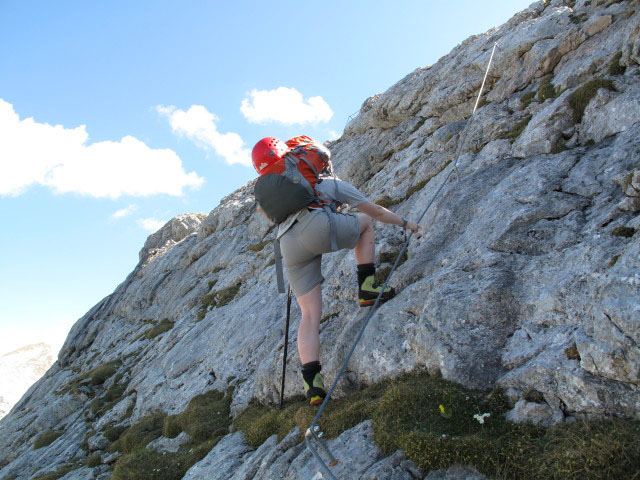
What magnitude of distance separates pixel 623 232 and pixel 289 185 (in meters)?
5.34

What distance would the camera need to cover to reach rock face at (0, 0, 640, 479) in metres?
4.89

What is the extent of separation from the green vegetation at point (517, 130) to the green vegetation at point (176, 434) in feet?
38.9

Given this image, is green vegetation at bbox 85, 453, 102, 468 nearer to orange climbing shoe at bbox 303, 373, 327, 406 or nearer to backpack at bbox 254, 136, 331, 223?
orange climbing shoe at bbox 303, 373, 327, 406

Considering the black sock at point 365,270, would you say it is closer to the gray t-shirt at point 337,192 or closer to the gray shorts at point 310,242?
the gray shorts at point 310,242

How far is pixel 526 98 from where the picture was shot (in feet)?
45.1

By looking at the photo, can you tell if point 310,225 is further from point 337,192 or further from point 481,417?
point 481,417

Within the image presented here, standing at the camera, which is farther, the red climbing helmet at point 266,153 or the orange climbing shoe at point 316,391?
the red climbing helmet at point 266,153

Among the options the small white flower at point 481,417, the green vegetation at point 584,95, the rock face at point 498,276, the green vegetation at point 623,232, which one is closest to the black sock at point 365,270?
the rock face at point 498,276

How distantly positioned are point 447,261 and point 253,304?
11802mm

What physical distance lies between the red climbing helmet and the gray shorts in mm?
1199

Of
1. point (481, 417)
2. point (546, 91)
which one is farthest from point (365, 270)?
point (546, 91)

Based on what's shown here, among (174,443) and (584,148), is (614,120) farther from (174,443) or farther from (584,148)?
(174,443)

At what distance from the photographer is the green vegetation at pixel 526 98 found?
13409 mm

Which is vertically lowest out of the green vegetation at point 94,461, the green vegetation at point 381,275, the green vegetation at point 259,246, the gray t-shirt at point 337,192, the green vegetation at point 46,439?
the green vegetation at point 94,461
